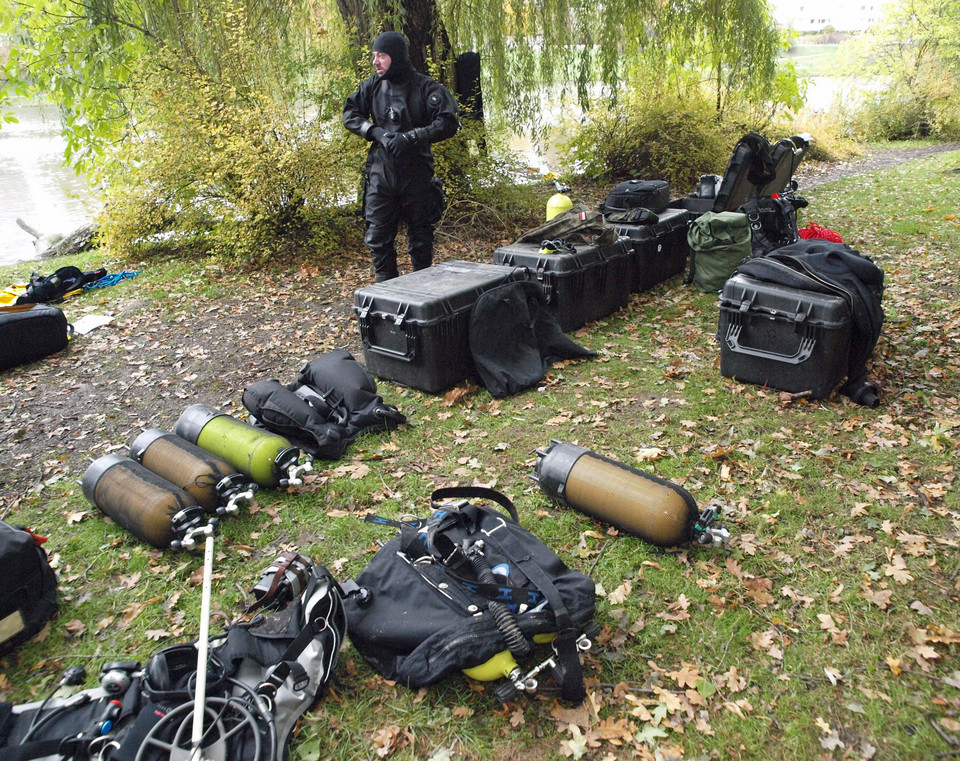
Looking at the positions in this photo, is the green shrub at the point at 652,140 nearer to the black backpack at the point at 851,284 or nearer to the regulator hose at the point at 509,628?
the black backpack at the point at 851,284

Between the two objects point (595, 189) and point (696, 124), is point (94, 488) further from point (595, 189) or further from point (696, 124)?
point (696, 124)

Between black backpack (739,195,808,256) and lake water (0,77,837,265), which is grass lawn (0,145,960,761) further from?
lake water (0,77,837,265)

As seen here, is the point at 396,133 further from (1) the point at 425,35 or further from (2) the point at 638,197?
(1) the point at 425,35

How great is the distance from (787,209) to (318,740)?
19.9 ft

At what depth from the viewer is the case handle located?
431 cm

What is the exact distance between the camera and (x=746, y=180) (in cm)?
738

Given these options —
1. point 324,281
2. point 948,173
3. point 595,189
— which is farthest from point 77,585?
point 948,173

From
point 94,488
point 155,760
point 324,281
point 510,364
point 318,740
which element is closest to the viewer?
point 155,760

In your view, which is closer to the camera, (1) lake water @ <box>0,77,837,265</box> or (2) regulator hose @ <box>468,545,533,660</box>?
(2) regulator hose @ <box>468,545,533,660</box>

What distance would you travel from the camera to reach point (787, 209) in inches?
257

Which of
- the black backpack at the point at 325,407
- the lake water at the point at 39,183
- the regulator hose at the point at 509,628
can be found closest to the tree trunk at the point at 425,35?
the lake water at the point at 39,183

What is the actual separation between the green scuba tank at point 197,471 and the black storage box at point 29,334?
278 cm

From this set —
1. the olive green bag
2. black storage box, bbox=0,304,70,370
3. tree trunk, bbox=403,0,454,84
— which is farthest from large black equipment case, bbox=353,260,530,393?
tree trunk, bbox=403,0,454,84

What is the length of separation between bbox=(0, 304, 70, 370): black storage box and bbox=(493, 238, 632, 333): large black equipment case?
3.78 meters
